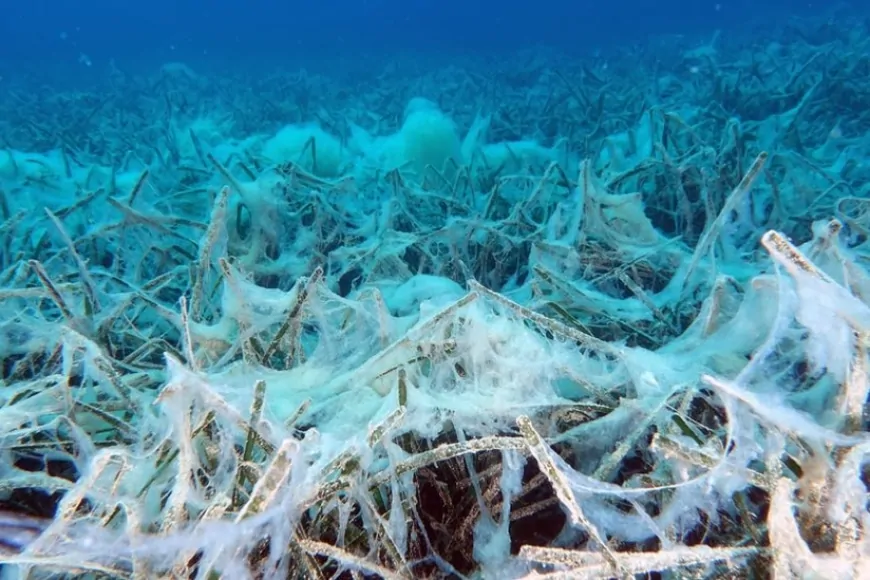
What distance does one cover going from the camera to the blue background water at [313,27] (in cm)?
1950

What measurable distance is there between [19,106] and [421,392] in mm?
11330

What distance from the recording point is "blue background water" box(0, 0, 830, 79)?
768 inches

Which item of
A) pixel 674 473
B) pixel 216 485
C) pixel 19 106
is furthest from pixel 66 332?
pixel 19 106

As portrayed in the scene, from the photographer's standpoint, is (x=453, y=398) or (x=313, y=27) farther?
(x=313, y=27)

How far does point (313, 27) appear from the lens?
40500mm

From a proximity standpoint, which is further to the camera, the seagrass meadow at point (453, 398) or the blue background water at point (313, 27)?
the blue background water at point (313, 27)

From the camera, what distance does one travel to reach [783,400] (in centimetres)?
87

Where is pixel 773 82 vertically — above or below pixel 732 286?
below

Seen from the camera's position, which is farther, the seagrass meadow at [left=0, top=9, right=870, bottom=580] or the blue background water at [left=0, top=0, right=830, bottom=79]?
the blue background water at [left=0, top=0, right=830, bottom=79]

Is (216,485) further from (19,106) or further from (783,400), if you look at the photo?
(19,106)

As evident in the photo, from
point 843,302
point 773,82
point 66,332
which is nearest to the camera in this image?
point 843,302

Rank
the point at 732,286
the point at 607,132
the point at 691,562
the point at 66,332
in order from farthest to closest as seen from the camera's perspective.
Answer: the point at 607,132, the point at 732,286, the point at 66,332, the point at 691,562

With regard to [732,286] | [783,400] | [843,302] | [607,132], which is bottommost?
[607,132]

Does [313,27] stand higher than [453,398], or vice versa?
[313,27]
